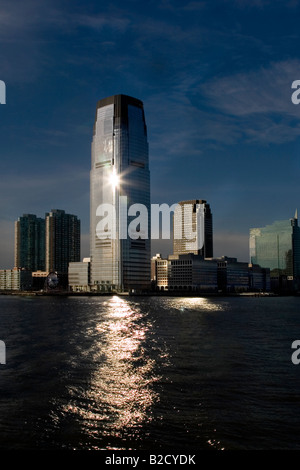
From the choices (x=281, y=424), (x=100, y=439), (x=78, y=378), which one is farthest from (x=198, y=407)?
(x=78, y=378)

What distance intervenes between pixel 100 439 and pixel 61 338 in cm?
3757

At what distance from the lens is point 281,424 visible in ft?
79.4

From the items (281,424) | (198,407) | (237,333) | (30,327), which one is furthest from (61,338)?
(281,424)

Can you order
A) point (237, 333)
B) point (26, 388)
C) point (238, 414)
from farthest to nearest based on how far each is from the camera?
point (237, 333) < point (26, 388) < point (238, 414)

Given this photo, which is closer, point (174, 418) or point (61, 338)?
point (174, 418)

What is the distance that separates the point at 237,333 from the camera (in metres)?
64.0

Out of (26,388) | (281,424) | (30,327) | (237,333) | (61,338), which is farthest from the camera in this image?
(30,327)

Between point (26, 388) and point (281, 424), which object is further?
point (26, 388)

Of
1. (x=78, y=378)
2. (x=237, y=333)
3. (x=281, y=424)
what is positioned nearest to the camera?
(x=281, y=424)

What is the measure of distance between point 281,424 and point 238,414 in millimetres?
2579
